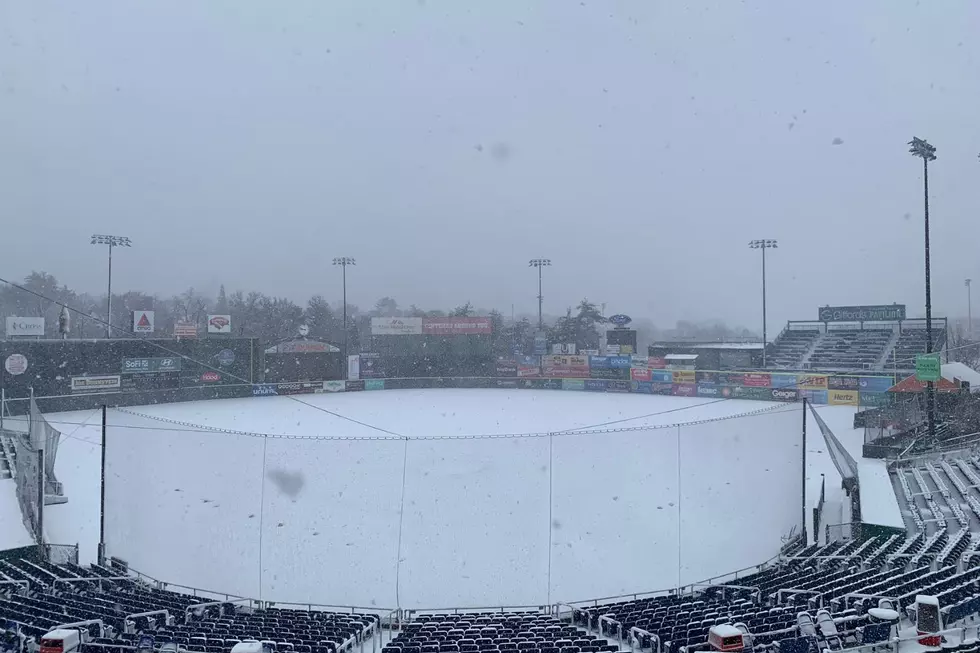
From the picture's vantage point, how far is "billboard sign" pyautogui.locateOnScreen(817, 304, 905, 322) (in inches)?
1517

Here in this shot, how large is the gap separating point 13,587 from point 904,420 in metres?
22.1

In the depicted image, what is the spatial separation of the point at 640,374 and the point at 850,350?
11.7 metres

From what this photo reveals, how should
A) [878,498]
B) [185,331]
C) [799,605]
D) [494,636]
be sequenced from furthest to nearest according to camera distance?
[185,331]
[878,498]
[799,605]
[494,636]

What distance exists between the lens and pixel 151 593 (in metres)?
8.98

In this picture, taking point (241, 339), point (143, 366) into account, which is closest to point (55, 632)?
point (143, 366)

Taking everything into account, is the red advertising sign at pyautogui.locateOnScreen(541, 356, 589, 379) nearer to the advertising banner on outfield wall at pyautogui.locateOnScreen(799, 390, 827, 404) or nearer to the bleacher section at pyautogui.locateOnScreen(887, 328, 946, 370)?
the advertising banner on outfield wall at pyautogui.locateOnScreen(799, 390, 827, 404)

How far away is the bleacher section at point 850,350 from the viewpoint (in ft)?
120

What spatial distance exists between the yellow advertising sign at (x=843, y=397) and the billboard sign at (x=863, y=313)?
36.0ft

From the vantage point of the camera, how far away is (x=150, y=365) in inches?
1219

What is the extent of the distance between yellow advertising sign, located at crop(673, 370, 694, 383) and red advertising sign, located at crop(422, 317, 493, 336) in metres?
11.5

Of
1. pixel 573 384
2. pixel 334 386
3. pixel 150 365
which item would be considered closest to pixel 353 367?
pixel 334 386

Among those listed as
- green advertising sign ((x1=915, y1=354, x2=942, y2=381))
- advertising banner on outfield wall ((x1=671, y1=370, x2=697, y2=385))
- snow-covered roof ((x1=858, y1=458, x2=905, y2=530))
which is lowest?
snow-covered roof ((x1=858, y1=458, x2=905, y2=530))

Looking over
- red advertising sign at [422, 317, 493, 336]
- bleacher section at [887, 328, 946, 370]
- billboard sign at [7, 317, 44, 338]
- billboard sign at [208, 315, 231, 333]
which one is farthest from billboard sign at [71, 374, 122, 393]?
bleacher section at [887, 328, 946, 370]

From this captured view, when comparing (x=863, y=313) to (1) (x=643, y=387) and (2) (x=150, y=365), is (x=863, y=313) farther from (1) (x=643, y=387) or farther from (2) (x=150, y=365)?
(2) (x=150, y=365)
